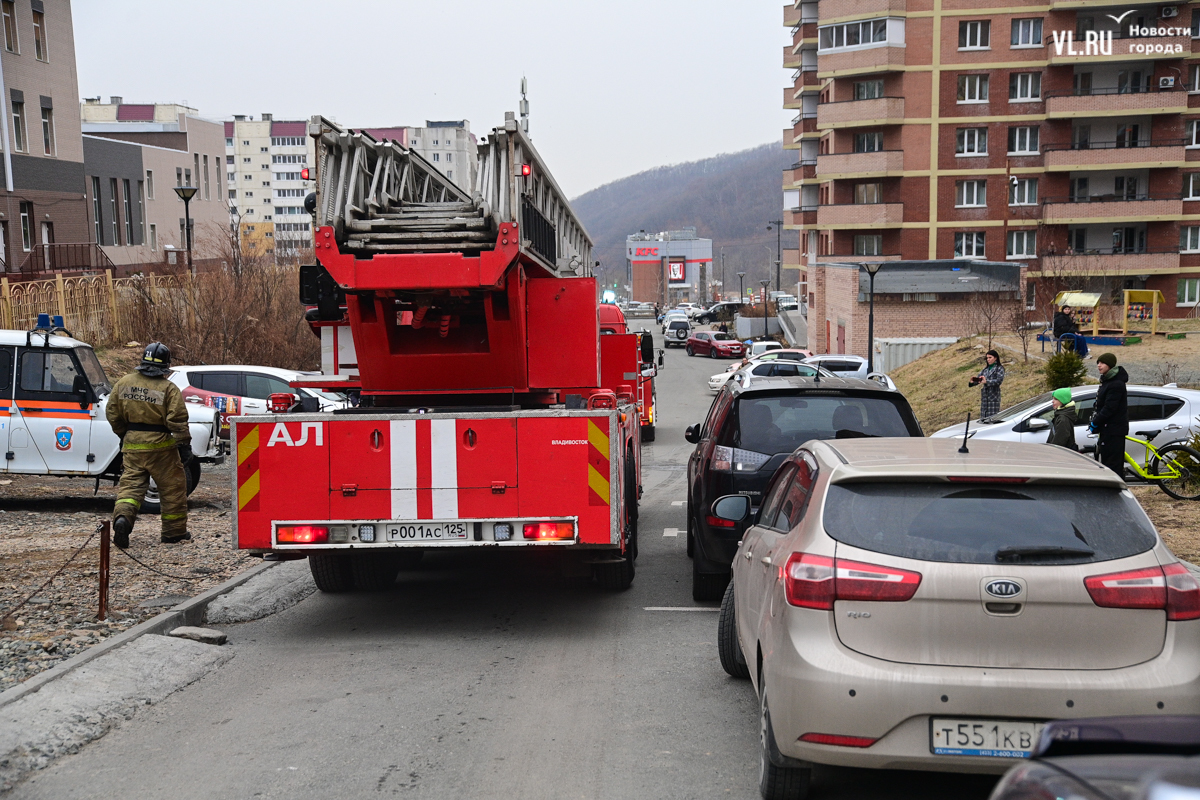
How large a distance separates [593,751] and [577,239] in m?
8.38

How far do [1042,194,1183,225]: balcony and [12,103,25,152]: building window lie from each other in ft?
143

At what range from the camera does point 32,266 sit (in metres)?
37.3

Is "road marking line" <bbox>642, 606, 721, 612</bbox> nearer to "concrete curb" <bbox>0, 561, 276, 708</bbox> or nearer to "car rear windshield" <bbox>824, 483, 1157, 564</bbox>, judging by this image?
"concrete curb" <bbox>0, 561, 276, 708</bbox>

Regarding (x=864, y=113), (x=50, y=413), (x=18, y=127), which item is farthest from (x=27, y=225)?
(x=864, y=113)

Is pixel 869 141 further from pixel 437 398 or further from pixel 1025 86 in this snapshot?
pixel 437 398

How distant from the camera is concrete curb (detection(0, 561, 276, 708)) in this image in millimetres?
6234

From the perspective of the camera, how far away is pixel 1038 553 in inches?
171

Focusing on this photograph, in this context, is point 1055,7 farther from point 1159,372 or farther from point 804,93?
point 1159,372

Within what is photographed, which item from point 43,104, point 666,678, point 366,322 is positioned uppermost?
point 43,104

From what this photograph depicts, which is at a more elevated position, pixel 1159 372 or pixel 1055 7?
pixel 1055 7

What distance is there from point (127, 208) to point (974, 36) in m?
40.5

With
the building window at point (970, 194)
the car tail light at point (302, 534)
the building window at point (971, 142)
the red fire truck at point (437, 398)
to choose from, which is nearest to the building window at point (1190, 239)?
the building window at point (970, 194)

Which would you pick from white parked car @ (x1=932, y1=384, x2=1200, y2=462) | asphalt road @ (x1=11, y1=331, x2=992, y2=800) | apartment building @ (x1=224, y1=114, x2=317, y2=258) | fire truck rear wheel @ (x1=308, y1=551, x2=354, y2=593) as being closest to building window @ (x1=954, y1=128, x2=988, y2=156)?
white parked car @ (x1=932, y1=384, x2=1200, y2=462)

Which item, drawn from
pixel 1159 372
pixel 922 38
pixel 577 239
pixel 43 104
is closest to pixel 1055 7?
pixel 922 38
